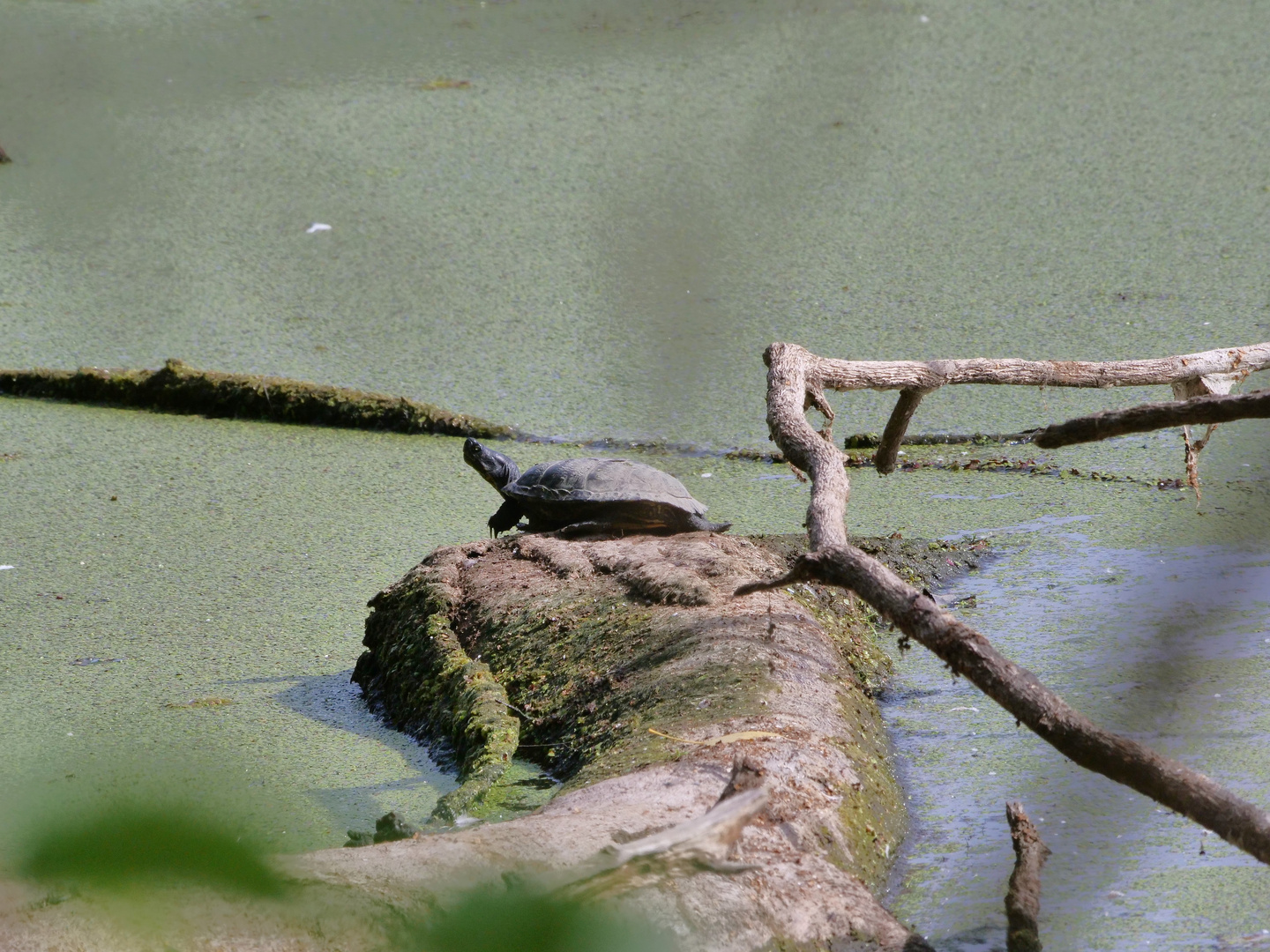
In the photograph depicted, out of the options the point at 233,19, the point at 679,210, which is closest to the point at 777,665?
the point at 679,210

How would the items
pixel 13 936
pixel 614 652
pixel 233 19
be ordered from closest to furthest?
pixel 13 936, pixel 614 652, pixel 233 19

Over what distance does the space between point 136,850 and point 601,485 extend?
2.22 meters

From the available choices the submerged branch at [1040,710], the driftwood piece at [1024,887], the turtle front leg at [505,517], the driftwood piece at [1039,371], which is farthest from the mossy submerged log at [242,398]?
the driftwood piece at [1024,887]

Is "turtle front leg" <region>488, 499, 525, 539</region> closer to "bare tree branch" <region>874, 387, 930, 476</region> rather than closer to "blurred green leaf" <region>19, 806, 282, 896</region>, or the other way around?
"bare tree branch" <region>874, 387, 930, 476</region>

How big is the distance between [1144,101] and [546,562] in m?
3.04

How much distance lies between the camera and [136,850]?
27 cm

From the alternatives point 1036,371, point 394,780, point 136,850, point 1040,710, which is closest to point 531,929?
point 136,850

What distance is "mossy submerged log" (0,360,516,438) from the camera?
3.35 m

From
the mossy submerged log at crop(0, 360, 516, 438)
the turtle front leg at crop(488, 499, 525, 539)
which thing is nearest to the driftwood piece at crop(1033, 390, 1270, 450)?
the turtle front leg at crop(488, 499, 525, 539)

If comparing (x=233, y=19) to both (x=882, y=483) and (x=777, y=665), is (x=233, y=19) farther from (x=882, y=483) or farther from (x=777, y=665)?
(x=777, y=665)

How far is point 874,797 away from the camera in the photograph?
5.15ft

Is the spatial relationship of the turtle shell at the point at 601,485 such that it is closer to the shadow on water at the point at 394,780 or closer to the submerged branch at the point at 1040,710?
the shadow on water at the point at 394,780

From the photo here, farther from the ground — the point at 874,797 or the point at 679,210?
the point at 679,210

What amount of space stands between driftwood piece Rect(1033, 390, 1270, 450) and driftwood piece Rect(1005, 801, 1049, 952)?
1.28 feet
